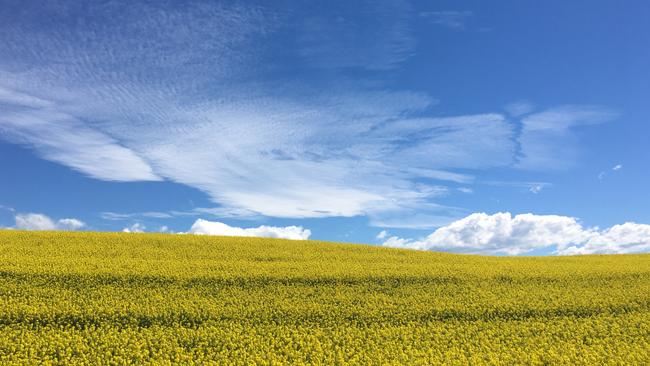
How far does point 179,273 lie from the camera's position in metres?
35.2

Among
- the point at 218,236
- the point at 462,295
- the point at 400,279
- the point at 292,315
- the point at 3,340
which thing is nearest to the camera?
the point at 3,340

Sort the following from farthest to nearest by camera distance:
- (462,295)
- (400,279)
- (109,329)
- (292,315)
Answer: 1. (400,279)
2. (462,295)
3. (292,315)
4. (109,329)

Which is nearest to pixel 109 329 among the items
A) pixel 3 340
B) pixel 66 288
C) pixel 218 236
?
pixel 3 340

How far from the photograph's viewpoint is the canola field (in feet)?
81.1

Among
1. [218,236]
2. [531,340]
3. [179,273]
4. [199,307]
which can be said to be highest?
[218,236]

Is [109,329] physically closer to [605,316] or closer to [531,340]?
[531,340]

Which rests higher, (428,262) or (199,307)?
(428,262)

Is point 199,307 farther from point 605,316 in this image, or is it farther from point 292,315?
point 605,316

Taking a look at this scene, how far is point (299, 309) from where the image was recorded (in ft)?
98.3

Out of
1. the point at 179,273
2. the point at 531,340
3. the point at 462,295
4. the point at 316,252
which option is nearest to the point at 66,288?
the point at 179,273

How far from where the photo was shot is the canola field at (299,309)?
2473cm

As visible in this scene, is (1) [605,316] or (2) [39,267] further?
(2) [39,267]

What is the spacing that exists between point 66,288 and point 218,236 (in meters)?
23.7

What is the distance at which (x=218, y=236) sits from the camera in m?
55.2
